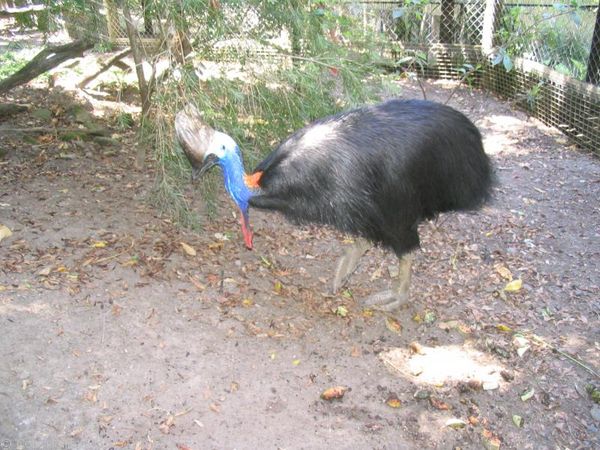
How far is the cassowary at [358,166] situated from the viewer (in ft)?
9.37

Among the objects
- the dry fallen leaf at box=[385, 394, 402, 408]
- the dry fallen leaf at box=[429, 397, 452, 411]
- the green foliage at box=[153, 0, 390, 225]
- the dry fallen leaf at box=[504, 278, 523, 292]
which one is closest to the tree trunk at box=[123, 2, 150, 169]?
the green foliage at box=[153, 0, 390, 225]

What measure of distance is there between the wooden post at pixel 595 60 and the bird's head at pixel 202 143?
4.09m

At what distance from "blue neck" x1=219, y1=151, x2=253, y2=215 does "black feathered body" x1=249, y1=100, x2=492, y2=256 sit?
6 centimetres

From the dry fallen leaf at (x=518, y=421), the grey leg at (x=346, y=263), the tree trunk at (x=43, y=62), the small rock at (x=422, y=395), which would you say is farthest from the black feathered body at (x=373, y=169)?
the tree trunk at (x=43, y=62)

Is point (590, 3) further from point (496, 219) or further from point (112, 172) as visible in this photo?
point (112, 172)

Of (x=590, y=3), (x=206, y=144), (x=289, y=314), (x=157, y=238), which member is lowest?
(x=289, y=314)

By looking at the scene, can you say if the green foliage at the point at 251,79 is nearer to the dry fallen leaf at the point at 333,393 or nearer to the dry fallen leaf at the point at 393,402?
the dry fallen leaf at the point at 333,393

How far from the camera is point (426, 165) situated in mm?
2967

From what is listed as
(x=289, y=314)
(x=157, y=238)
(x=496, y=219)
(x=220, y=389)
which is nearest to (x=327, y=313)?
(x=289, y=314)

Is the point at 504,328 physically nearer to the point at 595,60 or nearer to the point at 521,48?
the point at 595,60

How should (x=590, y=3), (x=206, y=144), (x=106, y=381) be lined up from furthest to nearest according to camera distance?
(x=590, y=3), (x=206, y=144), (x=106, y=381)

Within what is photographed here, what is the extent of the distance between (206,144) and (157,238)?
102 cm

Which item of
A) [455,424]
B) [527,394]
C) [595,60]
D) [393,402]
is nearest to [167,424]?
[393,402]

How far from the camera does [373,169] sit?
287 centimetres
